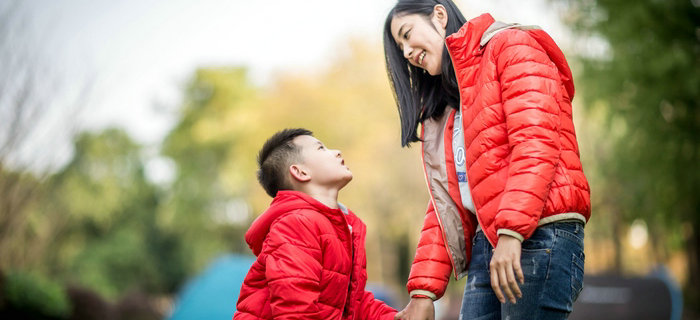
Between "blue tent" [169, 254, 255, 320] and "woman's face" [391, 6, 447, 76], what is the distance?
5.29m

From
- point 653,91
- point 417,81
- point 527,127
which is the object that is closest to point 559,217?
point 527,127

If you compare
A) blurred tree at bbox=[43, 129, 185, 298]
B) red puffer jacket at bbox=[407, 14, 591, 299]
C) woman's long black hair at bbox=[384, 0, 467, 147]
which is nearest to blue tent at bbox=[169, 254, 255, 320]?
woman's long black hair at bbox=[384, 0, 467, 147]

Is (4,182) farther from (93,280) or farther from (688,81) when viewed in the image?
(93,280)

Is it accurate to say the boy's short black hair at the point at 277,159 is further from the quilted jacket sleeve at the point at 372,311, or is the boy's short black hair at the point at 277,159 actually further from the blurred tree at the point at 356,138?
the blurred tree at the point at 356,138

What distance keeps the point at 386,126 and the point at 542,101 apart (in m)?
16.8

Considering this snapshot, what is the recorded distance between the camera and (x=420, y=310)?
83.5 inches

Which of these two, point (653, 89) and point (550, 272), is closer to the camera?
point (550, 272)

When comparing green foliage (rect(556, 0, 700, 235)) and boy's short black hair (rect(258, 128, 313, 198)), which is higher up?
green foliage (rect(556, 0, 700, 235))

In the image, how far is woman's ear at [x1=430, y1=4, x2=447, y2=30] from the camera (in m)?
2.21

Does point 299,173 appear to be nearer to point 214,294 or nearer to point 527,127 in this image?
point 527,127

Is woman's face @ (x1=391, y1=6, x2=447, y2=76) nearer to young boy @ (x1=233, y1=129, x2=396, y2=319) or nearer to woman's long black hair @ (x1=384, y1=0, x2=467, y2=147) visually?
woman's long black hair @ (x1=384, y1=0, x2=467, y2=147)

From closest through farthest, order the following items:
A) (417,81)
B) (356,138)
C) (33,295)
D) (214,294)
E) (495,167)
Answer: (495,167)
(417,81)
(214,294)
(33,295)
(356,138)

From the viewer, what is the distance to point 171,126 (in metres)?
27.4

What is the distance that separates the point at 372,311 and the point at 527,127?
89 centimetres
